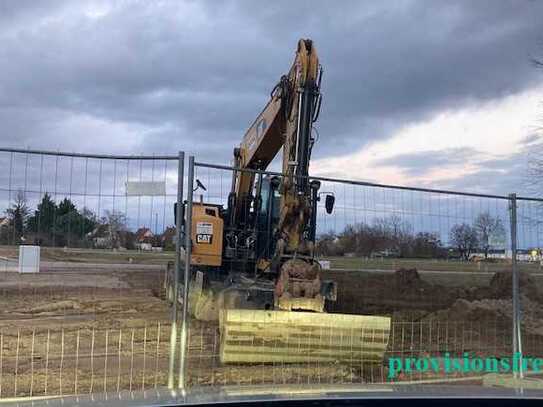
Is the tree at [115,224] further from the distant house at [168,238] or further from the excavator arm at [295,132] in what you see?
the excavator arm at [295,132]

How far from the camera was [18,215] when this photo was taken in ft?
24.2

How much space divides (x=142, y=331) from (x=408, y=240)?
575 centimetres

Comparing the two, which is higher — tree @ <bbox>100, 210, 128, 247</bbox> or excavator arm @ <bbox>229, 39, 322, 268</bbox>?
excavator arm @ <bbox>229, 39, 322, 268</bbox>

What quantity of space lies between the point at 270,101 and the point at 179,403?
11.7 metres

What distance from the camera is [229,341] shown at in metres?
8.90

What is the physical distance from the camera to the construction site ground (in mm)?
8844

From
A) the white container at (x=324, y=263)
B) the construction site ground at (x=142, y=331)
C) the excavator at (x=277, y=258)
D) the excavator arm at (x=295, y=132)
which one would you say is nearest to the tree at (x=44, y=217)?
the construction site ground at (x=142, y=331)

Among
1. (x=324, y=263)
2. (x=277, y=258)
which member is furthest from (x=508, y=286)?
(x=277, y=258)

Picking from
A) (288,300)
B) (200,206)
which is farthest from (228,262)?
(288,300)

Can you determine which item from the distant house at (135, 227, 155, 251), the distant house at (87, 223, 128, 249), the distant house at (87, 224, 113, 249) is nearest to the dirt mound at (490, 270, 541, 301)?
the distant house at (135, 227, 155, 251)

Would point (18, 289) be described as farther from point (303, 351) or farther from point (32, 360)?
point (303, 351)

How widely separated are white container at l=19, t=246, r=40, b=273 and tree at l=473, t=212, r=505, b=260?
6.19m

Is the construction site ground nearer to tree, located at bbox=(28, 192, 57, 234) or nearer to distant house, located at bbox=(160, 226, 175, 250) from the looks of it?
distant house, located at bbox=(160, 226, 175, 250)

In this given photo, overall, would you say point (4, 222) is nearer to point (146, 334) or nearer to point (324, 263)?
point (146, 334)
